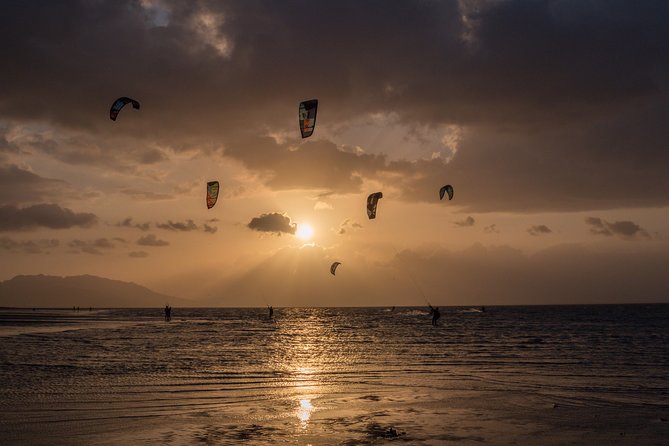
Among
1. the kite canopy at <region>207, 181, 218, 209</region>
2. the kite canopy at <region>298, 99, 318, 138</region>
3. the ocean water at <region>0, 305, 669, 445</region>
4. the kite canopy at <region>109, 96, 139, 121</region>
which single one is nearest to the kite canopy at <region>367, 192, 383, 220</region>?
the kite canopy at <region>207, 181, 218, 209</region>

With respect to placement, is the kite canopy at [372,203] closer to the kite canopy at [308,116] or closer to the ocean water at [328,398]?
the ocean water at [328,398]

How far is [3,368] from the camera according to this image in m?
24.4

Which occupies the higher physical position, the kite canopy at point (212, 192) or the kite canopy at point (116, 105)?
the kite canopy at point (116, 105)

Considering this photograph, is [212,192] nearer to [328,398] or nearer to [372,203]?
[372,203]

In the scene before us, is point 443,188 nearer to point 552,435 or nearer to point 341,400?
point 341,400

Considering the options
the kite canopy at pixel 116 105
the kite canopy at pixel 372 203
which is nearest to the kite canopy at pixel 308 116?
the kite canopy at pixel 116 105

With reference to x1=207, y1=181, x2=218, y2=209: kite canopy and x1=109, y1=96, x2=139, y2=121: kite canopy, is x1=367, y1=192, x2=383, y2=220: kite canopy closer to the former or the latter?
x1=207, y1=181, x2=218, y2=209: kite canopy

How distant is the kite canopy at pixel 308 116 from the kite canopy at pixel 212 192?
10703mm

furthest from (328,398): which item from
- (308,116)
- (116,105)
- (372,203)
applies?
(372,203)

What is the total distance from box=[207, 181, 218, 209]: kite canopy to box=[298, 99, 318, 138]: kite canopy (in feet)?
35.1

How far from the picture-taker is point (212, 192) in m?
37.7

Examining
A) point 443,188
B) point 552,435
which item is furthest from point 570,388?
point 443,188

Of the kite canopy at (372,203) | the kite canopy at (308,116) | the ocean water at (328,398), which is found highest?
the kite canopy at (308,116)

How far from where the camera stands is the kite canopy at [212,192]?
3738 centimetres
